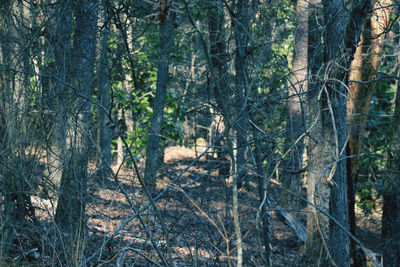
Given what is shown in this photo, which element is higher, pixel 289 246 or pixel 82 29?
pixel 82 29

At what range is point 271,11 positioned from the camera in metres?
6.04

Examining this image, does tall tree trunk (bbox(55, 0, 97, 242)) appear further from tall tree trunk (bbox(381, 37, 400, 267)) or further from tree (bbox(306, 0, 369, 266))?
tall tree trunk (bbox(381, 37, 400, 267))

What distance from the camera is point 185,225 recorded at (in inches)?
199

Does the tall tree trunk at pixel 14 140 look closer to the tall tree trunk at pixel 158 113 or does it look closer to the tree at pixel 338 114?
the tall tree trunk at pixel 158 113

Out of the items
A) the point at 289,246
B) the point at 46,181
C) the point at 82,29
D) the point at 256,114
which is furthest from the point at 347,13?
the point at 289,246

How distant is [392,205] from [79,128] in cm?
504

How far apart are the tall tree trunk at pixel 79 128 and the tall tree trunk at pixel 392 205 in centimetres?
458

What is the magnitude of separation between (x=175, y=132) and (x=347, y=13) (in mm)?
7899

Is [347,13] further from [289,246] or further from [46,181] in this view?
[289,246]

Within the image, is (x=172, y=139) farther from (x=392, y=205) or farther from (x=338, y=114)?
(x=392, y=205)

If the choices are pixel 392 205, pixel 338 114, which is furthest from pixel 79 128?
pixel 392 205

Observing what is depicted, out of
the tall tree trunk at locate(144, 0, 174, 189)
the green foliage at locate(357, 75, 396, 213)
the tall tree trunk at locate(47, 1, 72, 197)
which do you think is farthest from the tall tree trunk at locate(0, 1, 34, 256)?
the green foliage at locate(357, 75, 396, 213)

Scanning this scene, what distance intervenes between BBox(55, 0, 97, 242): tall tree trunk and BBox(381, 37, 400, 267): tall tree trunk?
4580 millimetres

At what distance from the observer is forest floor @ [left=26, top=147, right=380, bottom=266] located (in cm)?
452
